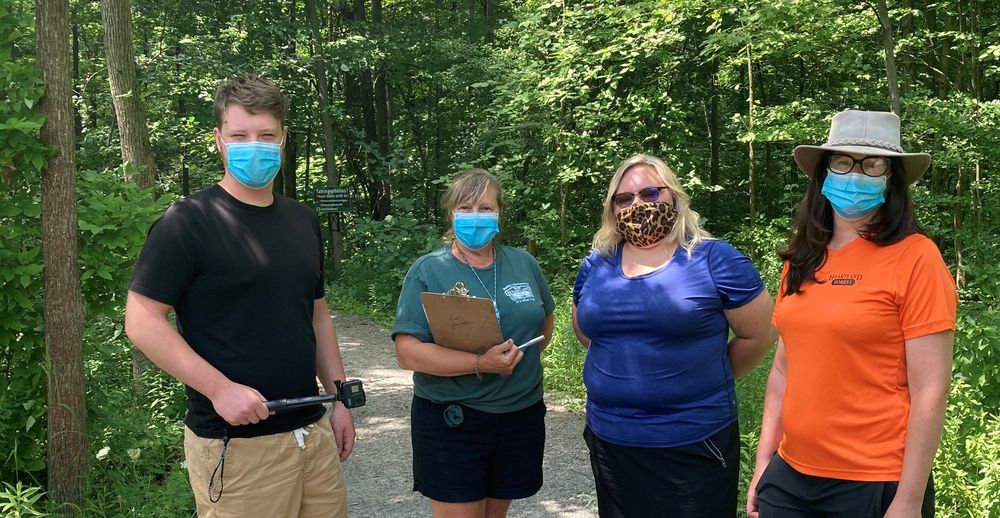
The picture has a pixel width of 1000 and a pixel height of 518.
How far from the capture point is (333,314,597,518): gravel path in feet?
16.2

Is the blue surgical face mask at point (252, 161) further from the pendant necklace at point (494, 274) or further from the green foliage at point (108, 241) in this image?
the green foliage at point (108, 241)

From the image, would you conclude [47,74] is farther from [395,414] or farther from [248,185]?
[395,414]

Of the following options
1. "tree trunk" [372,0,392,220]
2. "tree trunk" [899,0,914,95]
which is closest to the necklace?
"tree trunk" [899,0,914,95]

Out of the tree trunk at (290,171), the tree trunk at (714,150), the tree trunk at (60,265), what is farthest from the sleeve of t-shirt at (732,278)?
the tree trunk at (290,171)

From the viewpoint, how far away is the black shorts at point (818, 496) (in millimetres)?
2148

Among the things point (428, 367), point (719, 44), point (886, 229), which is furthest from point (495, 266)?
point (719, 44)

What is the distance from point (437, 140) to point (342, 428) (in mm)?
17722

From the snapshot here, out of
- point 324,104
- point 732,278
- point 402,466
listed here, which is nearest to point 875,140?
point 732,278

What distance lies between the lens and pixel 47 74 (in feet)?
12.9

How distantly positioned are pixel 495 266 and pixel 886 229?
150 cm

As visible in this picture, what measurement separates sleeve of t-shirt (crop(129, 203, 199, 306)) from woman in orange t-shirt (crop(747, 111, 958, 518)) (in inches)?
75.4

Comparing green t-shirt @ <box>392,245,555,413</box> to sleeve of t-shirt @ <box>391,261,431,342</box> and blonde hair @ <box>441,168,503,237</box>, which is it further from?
blonde hair @ <box>441,168,503,237</box>

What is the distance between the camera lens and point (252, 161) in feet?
8.10

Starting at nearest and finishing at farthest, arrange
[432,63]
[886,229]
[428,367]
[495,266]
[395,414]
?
[886,229] → [428,367] → [495,266] → [395,414] → [432,63]
